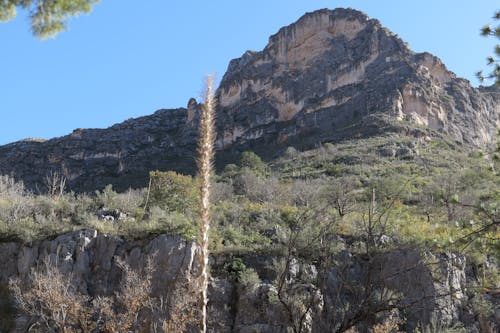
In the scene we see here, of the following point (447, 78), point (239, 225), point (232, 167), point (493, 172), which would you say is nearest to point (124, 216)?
point (239, 225)

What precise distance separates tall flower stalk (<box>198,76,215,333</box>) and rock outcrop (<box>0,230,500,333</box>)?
314 inches

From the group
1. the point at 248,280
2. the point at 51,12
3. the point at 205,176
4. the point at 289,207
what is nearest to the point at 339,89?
the point at 289,207

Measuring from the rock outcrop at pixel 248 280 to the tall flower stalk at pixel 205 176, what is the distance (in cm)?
799

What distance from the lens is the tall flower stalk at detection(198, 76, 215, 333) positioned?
9.00ft

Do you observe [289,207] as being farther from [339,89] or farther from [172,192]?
[339,89]

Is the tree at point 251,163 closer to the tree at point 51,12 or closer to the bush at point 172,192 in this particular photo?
the bush at point 172,192

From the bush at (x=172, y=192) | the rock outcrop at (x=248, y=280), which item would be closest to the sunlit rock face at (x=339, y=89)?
the bush at (x=172, y=192)

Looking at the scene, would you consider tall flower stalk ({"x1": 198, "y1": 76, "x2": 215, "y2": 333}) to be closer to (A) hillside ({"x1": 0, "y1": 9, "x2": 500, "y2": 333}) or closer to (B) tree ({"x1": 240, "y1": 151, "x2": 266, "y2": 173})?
(A) hillside ({"x1": 0, "y1": 9, "x2": 500, "y2": 333})

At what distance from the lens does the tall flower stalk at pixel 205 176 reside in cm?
274

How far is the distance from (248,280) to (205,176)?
33.0 feet

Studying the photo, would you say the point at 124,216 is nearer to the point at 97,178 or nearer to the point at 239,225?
the point at 239,225

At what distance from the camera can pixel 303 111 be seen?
250 feet

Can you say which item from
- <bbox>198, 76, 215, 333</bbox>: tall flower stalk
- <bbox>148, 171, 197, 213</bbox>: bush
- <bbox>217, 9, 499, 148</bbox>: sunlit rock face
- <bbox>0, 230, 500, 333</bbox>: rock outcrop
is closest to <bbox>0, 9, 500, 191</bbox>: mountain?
<bbox>217, 9, 499, 148</bbox>: sunlit rock face

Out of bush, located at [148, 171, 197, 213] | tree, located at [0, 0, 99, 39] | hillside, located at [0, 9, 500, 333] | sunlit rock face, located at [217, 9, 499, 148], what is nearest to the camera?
tree, located at [0, 0, 99, 39]
